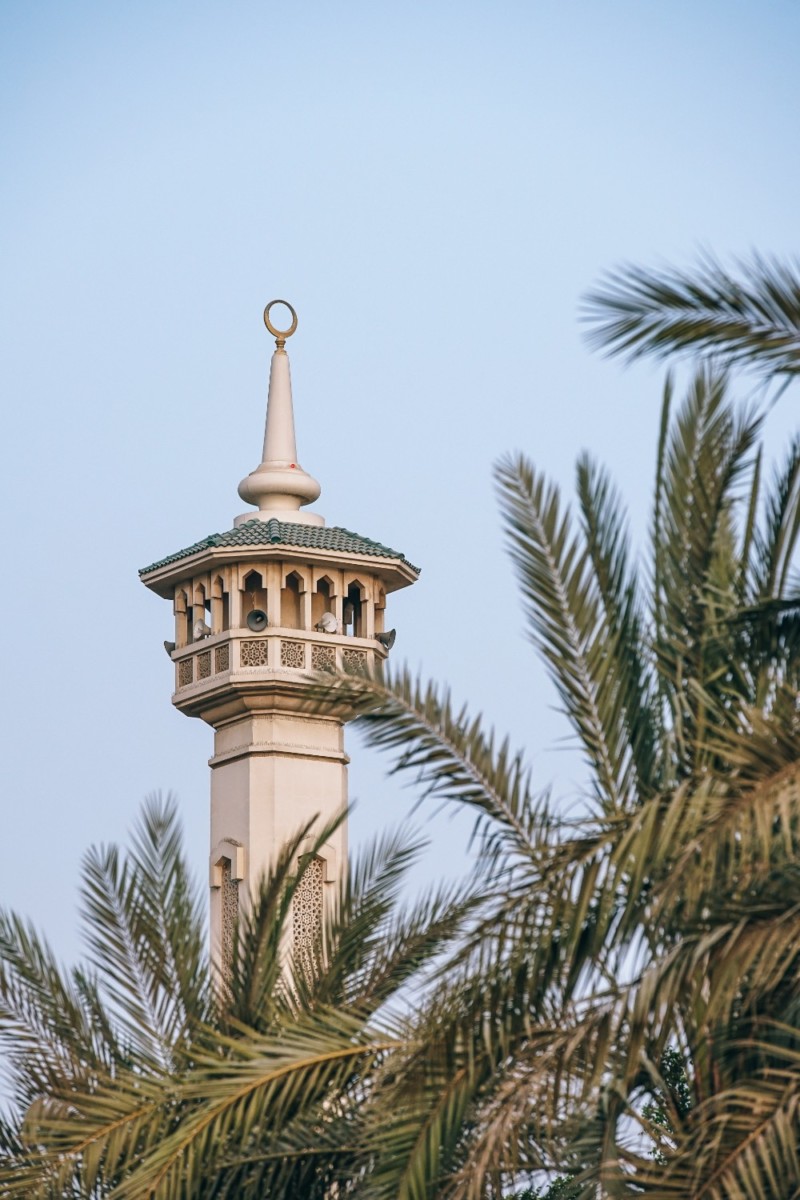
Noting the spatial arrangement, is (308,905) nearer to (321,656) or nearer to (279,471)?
(321,656)

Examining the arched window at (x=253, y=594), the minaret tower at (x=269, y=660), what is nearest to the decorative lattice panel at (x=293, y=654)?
the minaret tower at (x=269, y=660)

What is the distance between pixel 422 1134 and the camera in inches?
335

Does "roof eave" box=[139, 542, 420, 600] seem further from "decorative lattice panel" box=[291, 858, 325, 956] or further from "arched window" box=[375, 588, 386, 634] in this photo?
"decorative lattice panel" box=[291, 858, 325, 956]

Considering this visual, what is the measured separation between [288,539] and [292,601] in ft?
2.19

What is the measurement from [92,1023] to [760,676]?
457cm

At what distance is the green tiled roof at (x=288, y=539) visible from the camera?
21.3 metres

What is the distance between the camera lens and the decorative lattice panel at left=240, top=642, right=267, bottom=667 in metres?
21.1

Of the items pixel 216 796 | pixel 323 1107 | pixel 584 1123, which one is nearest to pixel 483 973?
pixel 584 1123

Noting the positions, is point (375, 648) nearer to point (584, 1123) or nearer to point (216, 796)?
point (216, 796)

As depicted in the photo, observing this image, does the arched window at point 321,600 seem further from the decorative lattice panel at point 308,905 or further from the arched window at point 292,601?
the decorative lattice panel at point 308,905

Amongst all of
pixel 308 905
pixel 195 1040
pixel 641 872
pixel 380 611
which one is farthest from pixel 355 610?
pixel 641 872

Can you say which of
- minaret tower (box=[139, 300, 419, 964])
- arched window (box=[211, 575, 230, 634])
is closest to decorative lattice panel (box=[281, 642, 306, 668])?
minaret tower (box=[139, 300, 419, 964])

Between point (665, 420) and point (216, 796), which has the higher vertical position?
point (216, 796)

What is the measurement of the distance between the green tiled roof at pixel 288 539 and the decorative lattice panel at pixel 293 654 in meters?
0.94
